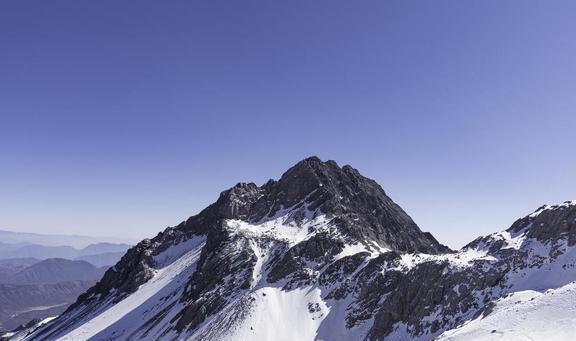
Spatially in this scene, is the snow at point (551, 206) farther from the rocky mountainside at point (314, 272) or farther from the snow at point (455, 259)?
the snow at point (455, 259)

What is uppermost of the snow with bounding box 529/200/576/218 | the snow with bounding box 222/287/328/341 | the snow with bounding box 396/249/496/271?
the snow with bounding box 529/200/576/218

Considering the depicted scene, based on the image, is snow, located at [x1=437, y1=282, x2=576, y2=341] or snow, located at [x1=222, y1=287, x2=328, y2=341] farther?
snow, located at [x1=222, y1=287, x2=328, y2=341]

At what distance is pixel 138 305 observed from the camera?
134 metres

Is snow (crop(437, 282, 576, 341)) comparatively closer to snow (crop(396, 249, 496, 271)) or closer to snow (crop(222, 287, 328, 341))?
snow (crop(396, 249, 496, 271))

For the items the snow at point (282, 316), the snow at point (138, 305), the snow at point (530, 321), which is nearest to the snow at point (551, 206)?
the snow at point (530, 321)

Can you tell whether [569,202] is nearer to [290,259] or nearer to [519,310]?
[519,310]

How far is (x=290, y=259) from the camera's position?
363 ft

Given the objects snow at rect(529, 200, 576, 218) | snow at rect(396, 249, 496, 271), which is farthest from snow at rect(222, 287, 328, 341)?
snow at rect(529, 200, 576, 218)

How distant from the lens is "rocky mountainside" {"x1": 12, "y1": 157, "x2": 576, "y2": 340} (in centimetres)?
7662

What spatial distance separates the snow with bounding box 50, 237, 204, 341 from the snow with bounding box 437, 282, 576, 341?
9418 cm

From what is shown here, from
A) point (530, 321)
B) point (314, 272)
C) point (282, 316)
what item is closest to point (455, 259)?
point (530, 321)

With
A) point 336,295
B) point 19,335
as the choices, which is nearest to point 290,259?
point 336,295

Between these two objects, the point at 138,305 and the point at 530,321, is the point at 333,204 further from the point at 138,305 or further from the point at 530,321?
the point at 530,321

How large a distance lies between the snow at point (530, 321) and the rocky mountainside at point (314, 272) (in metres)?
2.59
